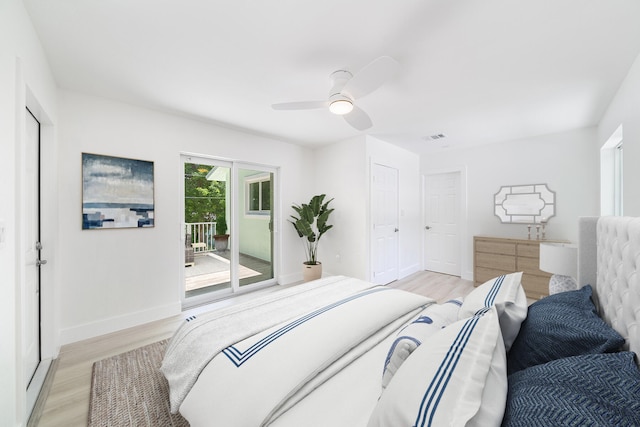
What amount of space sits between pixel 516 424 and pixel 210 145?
3.71m

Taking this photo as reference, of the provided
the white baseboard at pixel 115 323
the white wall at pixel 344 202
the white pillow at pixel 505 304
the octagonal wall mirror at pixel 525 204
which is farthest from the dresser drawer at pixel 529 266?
the white baseboard at pixel 115 323

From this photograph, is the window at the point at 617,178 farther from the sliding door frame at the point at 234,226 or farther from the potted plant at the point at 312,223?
the sliding door frame at the point at 234,226

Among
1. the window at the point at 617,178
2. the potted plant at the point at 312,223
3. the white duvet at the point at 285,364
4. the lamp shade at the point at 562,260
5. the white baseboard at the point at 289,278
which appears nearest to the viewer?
the white duvet at the point at 285,364

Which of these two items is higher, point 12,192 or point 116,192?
point 116,192

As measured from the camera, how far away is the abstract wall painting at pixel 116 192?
2580mm

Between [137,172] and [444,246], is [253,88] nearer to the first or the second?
[137,172]

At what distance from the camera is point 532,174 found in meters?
3.96

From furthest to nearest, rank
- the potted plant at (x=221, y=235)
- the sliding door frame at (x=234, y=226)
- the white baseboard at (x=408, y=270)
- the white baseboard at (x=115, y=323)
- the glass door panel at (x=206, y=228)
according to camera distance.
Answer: the white baseboard at (x=408, y=270), the potted plant at (x=221, y=235), the glass door panel at (x=206, y=228), the sliding door frame at (x=234, y=226), the white baseboard at (x=115, y=323)

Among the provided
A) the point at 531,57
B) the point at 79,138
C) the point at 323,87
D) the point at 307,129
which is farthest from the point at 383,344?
the point at 79,138

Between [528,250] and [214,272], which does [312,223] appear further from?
[528,250]

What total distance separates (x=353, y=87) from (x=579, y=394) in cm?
194

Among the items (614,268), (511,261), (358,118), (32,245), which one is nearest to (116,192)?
(32,245)

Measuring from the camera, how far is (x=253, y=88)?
2430mm

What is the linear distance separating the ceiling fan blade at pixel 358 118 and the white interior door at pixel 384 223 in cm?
165
